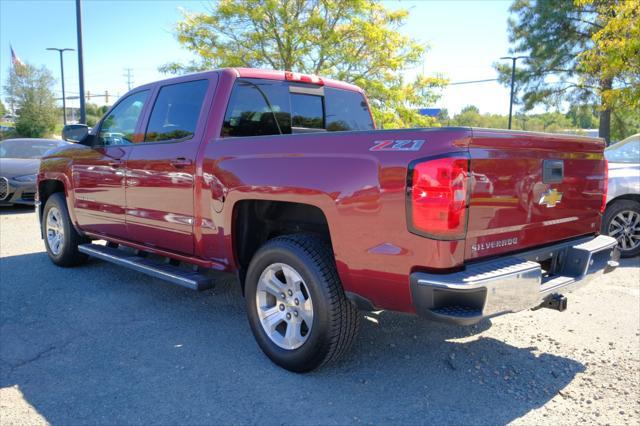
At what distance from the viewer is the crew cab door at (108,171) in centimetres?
467

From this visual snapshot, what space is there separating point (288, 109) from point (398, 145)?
1935mm

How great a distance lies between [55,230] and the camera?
19.5 ft

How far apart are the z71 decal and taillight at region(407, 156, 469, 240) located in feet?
0.34

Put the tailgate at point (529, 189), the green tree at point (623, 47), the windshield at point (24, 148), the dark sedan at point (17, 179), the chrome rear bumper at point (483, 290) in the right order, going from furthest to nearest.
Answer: the windshield at point (24, 148) → the dark sedan at point (17, 179) → the green tree at point (623, 47) → the tailgate at point (529, 189) → the chrome rear bumper at point (483, 290)

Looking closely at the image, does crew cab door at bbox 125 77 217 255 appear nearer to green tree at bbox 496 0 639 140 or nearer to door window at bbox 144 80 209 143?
door window at bbox 144 80 209 143

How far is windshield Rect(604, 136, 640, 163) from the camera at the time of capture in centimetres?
709

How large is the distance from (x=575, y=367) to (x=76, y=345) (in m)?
3.53

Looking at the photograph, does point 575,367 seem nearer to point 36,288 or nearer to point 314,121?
point 314,121

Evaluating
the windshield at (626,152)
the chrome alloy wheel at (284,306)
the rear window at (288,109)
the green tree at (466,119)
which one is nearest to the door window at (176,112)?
the rear window at (288,109)

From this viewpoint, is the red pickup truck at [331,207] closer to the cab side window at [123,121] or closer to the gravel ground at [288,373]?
the cab side window at [123,121]

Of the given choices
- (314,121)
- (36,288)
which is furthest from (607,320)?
(36,288)

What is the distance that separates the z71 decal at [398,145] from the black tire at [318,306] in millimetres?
794

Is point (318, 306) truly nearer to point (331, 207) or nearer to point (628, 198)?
point (331, 207)

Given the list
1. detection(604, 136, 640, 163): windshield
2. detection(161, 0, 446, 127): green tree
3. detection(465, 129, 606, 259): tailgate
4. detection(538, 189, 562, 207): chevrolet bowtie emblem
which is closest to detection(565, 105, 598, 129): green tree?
detection(161, 0, 446, 127): green tree
